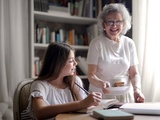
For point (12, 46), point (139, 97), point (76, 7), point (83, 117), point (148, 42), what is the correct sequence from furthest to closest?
point (76, 7)
point (12, 46)
point (148, 42)
point (139, 97)
point (83, 117)

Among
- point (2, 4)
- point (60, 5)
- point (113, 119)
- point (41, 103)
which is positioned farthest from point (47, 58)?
point (60, 5)

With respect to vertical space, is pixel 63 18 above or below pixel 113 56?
above

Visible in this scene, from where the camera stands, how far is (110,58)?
181 centimetres

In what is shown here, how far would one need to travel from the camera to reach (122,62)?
1.81m

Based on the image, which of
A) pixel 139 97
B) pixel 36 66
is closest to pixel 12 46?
pixel 36 66

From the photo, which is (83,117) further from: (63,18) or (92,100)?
(63,18)

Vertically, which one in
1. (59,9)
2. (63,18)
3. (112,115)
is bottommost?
(112,115)

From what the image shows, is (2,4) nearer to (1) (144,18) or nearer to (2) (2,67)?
(2) (2,67)

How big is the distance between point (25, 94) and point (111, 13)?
88 cm

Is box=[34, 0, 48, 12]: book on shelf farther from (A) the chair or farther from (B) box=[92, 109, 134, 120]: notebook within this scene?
(B) box=[92, 109, 134, 120]: notebook

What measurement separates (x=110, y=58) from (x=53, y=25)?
1.56 meters

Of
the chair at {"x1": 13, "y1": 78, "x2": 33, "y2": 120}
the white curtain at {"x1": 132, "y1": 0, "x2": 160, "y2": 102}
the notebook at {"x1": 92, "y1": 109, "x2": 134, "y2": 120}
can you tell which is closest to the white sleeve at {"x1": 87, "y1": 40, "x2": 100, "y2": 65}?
the chair at {"x1": 13, "y1": 78, "x2": 33, "y2": 120}

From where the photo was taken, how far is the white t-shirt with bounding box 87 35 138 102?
5.90 ft

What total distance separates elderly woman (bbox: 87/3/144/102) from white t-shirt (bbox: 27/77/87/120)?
39cm
